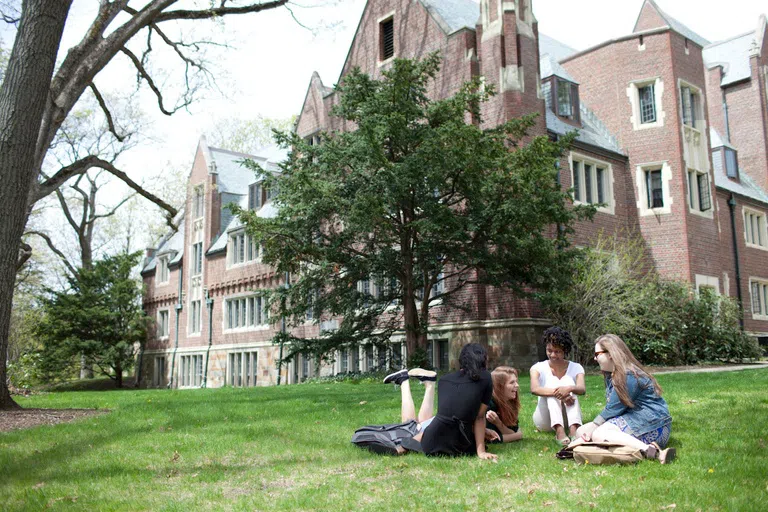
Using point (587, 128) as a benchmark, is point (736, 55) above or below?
above

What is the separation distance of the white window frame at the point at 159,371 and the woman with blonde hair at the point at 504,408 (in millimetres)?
33913

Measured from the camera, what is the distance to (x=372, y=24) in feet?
83.7

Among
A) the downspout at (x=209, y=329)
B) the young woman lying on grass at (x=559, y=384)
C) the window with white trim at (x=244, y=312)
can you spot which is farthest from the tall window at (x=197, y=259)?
the young woman lying on grass at (x=559, y=384)

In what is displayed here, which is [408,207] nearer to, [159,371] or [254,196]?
[254,196]

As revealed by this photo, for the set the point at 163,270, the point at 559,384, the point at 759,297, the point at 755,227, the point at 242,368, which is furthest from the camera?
the point at 163,270

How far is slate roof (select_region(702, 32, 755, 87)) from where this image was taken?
33.9 m

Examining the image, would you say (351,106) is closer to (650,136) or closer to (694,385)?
(694,385)

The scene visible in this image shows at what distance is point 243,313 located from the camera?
32.2 meters

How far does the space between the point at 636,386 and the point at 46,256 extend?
52.2m

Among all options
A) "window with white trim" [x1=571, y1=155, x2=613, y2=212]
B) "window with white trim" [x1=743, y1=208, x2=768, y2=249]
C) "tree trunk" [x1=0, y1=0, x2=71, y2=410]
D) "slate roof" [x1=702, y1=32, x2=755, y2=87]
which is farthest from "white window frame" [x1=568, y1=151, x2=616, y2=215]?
"tree trunk" [x1=0, y1=0, x2=71, y2=410]

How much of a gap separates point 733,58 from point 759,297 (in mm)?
12734

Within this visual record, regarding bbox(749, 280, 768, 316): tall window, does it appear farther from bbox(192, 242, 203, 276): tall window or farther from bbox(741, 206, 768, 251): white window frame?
bbox(192, 242, 203, 276): tall window

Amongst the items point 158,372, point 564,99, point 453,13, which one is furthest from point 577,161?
point 158,372

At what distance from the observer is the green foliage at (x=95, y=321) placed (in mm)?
33750
